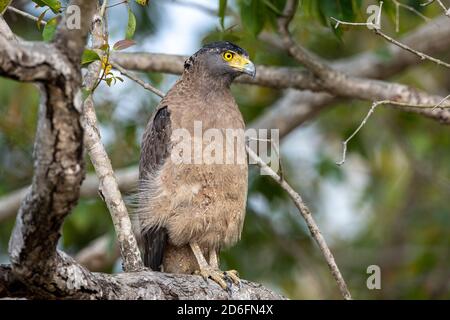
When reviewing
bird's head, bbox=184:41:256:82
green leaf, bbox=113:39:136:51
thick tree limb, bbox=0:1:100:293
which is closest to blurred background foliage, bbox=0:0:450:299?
bird's head, bbox=184:41:256:82

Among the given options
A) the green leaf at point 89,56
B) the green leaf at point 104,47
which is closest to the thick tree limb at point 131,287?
the green leaf at point 89,56

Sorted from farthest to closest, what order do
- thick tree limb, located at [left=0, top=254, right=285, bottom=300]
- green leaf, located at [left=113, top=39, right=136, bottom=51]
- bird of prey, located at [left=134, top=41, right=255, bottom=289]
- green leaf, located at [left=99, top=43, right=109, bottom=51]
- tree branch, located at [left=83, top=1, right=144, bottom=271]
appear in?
1. bird of prey, located at [left=134, top=41, right=255, bottom=289]
2. tree branch, located at [left=83, top=1, right=144, bottom=271]
3. green leaf, located at [left=113, top=39, right=136, bottom=51]
4. green leaf, located at [left=99, top=43, right=109, bottom=51]
5. thick tree limb, located at [left=0, top=254, right=285, bottom=300]

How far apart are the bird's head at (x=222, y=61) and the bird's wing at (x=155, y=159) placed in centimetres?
44

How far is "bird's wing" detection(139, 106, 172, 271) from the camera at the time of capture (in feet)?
17.7

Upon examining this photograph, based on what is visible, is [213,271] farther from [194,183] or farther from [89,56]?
[89,56]

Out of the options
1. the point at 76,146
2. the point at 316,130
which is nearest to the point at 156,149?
the point at 76,146

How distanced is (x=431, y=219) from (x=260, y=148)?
11.9 ft

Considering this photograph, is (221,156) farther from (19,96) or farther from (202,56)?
(19,96)

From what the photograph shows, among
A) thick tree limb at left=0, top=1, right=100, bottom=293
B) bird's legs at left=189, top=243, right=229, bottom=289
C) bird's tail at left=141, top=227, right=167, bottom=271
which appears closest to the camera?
thick tree limb at left=0, top=1, right=100, bottom=293

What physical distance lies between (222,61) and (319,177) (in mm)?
4550

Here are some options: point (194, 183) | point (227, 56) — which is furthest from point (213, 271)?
point (227, 56)

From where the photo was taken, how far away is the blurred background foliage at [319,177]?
8664 millimetres

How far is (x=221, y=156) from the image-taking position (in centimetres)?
526

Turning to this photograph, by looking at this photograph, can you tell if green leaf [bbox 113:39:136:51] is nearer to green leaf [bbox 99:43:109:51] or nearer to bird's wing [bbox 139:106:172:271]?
green leaf [bbox 99:43:109:51]
